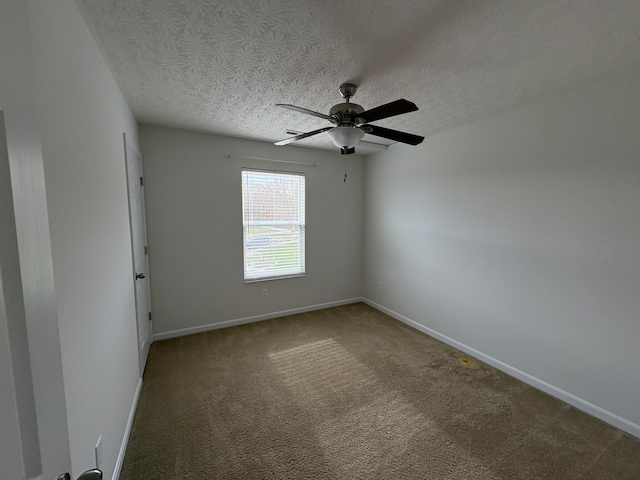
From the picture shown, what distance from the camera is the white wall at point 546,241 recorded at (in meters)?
1.82

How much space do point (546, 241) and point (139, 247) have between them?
371 cm

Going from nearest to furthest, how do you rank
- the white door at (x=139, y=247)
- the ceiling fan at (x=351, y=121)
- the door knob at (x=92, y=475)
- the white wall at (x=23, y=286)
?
the white wall at (x=23, y=286), the door knob at (x=92, y=475), the ceiling fan at (x=351, y=121), the white door at (x=139, y=247)

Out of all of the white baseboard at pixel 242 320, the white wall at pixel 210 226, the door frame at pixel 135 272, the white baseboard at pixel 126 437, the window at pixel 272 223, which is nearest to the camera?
the white baseboard at pixel 126 437

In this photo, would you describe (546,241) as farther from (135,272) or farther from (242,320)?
(135,272)

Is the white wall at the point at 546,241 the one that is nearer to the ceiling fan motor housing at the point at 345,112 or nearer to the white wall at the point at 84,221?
the ceiling fan motor housing at the point at 345,112

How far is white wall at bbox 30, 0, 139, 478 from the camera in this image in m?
0.95

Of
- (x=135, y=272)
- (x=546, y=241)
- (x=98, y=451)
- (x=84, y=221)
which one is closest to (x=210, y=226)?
(x=135, y=272)

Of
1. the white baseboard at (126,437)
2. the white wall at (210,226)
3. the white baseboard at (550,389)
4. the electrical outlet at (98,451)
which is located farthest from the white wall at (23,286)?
the white baseboard at (550,389)

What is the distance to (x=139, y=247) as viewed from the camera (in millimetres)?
2588

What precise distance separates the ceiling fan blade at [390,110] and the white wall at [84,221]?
148cm

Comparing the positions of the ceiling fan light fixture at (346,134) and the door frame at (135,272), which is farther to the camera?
the door frame at (135,272)

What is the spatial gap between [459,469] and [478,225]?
204 cm

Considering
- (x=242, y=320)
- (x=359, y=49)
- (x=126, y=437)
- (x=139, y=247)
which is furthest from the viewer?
(x=242, y=320)

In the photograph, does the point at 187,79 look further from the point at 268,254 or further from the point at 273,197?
the point at 268,254
